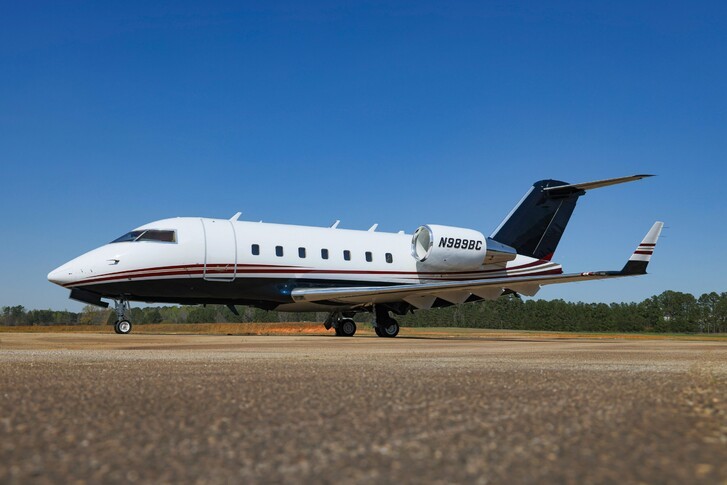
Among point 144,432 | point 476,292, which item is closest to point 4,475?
point 144,432

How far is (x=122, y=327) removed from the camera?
65.1ft

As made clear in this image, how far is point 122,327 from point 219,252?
3551 millimetres

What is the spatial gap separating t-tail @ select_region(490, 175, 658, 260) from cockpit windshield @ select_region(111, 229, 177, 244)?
40.2ft

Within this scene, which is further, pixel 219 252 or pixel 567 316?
pixel 567 316

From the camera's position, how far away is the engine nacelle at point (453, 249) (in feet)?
75.5

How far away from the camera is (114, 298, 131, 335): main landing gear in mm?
19828

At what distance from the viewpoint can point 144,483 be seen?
1975mm

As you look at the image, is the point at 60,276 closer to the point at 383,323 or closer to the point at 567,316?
the point at 383,323

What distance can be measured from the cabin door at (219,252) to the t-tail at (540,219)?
34.6ft

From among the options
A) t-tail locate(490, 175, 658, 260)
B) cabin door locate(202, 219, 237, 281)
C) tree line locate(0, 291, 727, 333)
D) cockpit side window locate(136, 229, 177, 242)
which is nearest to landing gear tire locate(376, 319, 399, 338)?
cabin door locate(202, 219, 237, 281)

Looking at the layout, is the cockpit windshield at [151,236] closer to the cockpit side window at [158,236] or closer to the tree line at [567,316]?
the cockpit side window at [158,236]

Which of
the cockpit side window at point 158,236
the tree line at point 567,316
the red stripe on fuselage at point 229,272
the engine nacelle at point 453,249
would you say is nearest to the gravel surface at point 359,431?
the red stripe on fuselage at point 229,272

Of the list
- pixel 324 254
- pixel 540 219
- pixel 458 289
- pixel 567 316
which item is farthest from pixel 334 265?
pixel 567 316

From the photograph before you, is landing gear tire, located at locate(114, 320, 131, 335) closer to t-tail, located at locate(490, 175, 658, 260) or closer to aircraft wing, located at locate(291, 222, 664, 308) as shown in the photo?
aircraft wing, located at locate(291, 222, 664, 308)
